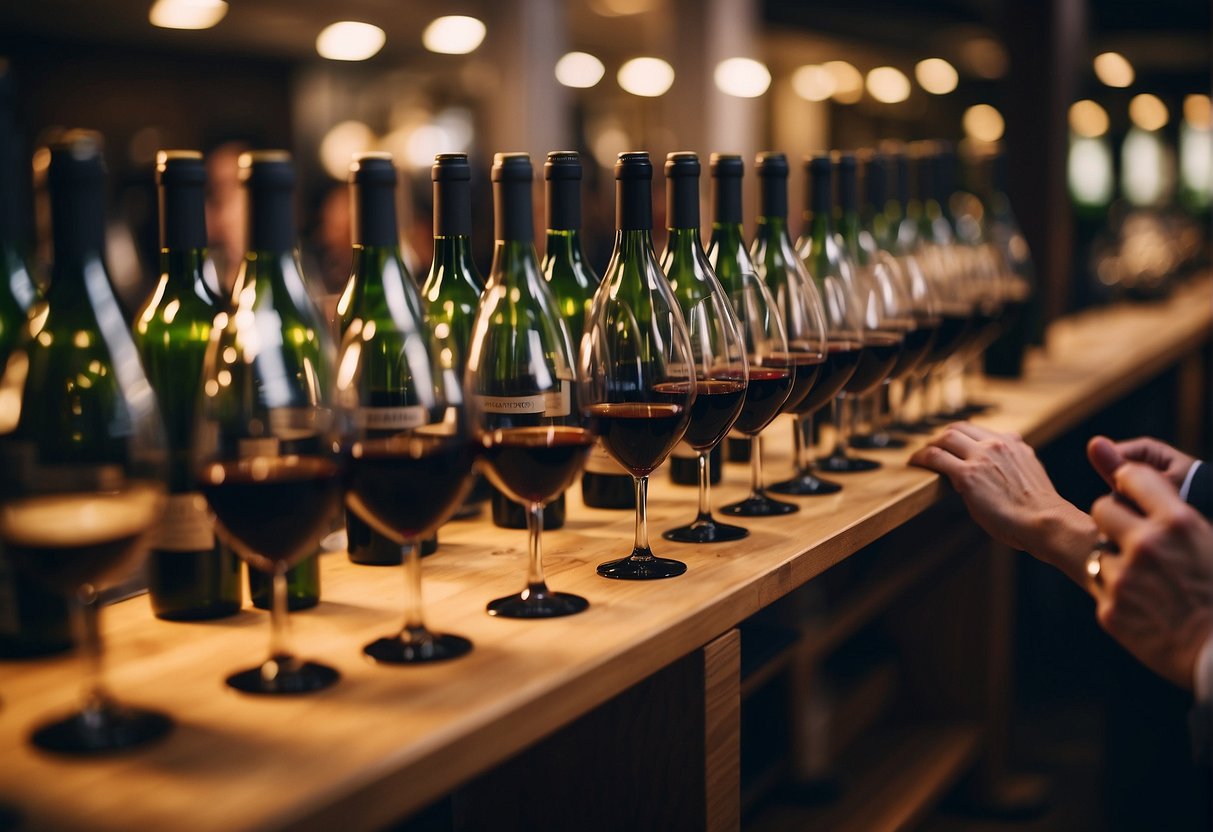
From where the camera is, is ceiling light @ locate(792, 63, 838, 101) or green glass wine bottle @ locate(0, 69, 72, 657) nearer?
green glass wine bottle @ locate(0, 69, 72, 657)

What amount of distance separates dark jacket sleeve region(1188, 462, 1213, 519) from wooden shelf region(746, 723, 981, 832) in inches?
28.4

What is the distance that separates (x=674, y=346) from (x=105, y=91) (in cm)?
940

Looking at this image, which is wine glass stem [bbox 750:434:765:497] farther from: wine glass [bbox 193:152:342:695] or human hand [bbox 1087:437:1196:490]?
wine glass [bbox 193:152:342:695]

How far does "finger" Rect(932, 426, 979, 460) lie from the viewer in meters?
1.48

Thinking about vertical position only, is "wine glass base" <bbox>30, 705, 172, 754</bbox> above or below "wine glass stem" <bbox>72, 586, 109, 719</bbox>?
below

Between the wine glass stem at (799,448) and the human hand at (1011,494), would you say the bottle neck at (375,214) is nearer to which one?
the wine glass stem at (799,448)

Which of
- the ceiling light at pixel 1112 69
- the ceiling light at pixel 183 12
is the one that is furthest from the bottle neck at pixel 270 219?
the ceiling light at pixel 1112 69

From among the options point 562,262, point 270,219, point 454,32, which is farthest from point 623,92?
point 270,219

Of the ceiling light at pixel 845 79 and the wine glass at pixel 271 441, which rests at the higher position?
the ceiling light at pixel 845 79

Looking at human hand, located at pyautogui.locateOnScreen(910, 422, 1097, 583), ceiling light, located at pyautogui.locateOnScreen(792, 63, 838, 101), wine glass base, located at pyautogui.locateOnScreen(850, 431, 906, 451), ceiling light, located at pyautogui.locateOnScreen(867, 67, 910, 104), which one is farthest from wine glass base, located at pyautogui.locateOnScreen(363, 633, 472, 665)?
ceiling light, located at pyautogui.locateOnScreen(867, 67, 910, 104)

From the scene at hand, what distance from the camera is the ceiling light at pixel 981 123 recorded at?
56.1 feet

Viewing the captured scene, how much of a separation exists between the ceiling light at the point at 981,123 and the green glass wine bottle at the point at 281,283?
56.5 ft

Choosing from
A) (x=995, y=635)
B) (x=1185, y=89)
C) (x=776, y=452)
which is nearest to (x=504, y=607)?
(x=776, y=452)

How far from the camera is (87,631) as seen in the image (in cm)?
78
